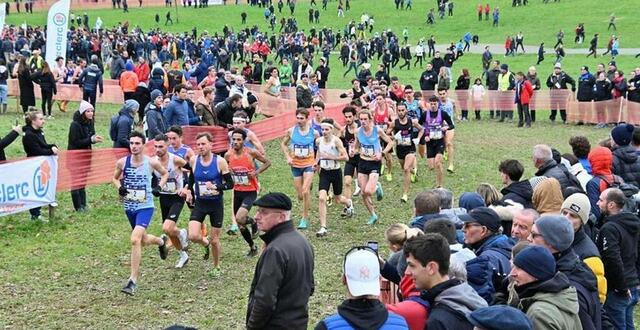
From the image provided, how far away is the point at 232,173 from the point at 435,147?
18.0 feet

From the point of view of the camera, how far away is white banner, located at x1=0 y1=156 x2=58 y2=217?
11938 millimetres

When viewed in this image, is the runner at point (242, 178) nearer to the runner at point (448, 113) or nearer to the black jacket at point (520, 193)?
the black jacket at point (520, 193)

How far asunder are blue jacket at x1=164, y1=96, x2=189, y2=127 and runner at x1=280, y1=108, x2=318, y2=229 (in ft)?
10.4

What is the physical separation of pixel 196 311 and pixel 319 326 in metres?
4.98

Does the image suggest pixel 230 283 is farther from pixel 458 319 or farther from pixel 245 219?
pixel 458 319

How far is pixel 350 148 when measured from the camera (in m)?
13.7

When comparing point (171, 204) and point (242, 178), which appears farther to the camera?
point (242, 178)

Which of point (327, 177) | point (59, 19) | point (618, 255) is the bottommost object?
point (618, 255)

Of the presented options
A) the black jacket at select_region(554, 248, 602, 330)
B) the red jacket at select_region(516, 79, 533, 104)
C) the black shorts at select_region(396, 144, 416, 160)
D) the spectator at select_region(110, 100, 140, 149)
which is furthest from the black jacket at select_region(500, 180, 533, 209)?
the red jacket at select_region(516, 79, 533, 104)

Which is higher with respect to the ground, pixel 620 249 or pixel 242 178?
pixel 242 178

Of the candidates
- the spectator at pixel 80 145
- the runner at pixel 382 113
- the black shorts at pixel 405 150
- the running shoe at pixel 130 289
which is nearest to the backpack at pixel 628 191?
the black shorts at pixel 405 150

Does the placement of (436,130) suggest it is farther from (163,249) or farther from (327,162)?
(163,249)

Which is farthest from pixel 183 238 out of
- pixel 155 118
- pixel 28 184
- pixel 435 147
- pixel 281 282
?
pixel 435 147

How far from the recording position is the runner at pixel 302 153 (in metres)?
12.4
